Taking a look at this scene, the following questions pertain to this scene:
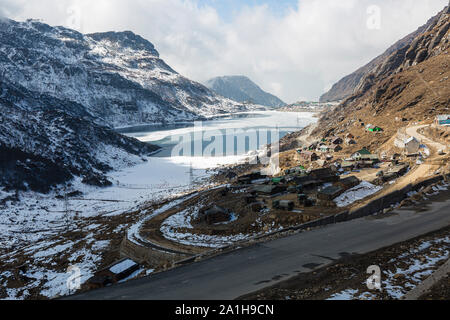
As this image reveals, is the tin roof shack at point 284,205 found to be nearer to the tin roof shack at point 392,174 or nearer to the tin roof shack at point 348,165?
the tin roof shack at point 392,174

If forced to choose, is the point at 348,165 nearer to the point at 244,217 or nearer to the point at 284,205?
the point at 284,205

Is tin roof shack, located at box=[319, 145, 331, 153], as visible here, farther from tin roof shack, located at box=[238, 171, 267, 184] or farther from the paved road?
the paved road

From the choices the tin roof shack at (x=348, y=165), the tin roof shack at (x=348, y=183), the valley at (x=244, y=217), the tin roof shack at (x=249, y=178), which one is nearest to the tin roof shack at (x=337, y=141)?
the valley at (x=244, y=217)

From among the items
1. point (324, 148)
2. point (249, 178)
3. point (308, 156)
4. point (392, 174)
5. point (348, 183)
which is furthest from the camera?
point (324, 148)

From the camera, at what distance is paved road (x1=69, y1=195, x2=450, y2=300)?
13781 mm

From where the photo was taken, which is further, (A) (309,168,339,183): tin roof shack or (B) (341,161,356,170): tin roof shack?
(B) (341,161,356,170): tin roof shack

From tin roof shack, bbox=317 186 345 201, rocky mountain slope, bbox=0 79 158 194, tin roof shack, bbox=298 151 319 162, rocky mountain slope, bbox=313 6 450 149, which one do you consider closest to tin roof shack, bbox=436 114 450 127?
rocky mountain slope, bbox=313 6 450 149

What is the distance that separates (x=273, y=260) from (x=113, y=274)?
13.3 metres

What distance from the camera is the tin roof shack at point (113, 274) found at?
21.8 metres

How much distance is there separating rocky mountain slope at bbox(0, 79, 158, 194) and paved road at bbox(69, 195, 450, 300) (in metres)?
60.3

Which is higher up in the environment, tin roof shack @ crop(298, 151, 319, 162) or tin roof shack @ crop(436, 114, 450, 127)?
tin roof shack @ crop(436, 114, 450, 127)

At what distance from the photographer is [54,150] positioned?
82500 mm

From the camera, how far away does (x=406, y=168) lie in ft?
121

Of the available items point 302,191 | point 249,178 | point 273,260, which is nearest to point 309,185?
point 302,191
